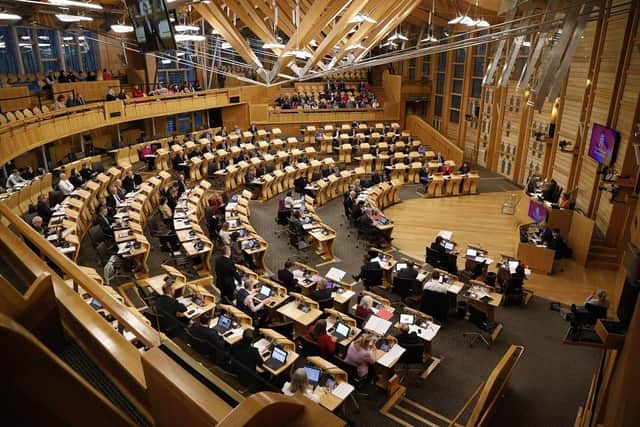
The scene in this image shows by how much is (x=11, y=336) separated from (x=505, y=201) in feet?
63.3

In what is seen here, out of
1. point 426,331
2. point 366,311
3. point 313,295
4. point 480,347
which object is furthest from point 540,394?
point 313,295

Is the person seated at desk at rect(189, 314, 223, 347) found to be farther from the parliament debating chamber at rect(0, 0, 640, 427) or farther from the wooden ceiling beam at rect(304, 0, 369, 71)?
the wooden ceiling beam at rect(304, 0, 369, 71)

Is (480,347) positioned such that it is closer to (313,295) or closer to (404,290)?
(404,290)

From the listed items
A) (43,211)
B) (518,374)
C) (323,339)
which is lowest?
(518,374)

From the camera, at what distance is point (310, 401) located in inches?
48.4

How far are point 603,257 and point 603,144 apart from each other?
3.03m

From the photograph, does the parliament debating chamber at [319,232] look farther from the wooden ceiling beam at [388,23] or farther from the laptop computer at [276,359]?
the wooden ceiling beam at [388,23]

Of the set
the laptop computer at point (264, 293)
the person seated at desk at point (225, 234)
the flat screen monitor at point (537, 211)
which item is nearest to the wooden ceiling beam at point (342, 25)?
the person seated at desk at point (225, 234)

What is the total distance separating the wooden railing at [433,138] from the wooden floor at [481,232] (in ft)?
16.0

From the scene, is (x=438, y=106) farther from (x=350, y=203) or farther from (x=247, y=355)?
(x=247, y=355)

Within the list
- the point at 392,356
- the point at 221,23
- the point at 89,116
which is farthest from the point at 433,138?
the point at 392,356

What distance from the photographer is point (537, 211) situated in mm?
14406

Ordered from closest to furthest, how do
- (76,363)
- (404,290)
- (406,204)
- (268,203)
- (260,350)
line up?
(76,363)
(260,350)
(404,290)
(268,203)
(406,204)

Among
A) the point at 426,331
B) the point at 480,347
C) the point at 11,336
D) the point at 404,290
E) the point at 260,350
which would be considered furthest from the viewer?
the point at 404,290
